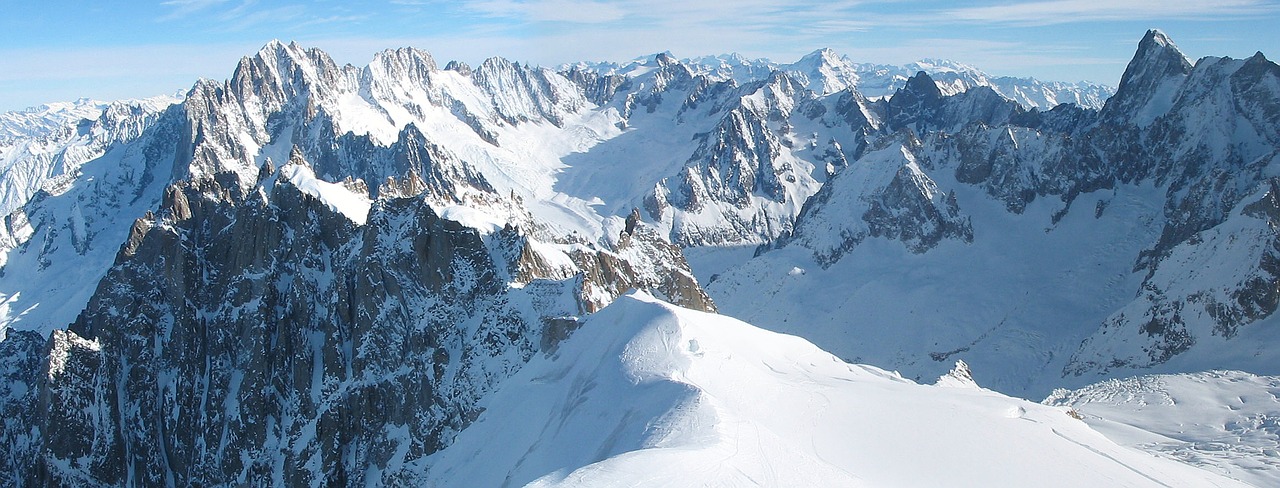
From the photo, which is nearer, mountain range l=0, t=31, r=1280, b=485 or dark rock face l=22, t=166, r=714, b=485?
mountain range l=0, t=31, r=1280, b=485

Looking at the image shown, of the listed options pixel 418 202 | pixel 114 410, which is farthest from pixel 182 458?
pixel 418 202

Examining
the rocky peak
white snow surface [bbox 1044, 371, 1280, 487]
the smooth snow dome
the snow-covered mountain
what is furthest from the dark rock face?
the rocky peak

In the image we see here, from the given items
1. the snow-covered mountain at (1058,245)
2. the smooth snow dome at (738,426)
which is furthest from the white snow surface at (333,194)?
the snow-covered mountain at (1058,245)

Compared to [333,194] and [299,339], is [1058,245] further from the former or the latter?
[299,339]

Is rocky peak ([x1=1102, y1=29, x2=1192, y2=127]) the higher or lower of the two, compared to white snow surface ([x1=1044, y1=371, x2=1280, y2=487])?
higher

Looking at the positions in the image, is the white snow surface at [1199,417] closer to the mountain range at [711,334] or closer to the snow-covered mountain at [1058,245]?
the mountain range at [711,334]

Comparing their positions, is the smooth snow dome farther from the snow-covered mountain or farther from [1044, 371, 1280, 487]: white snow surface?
the snow-covered mountain
